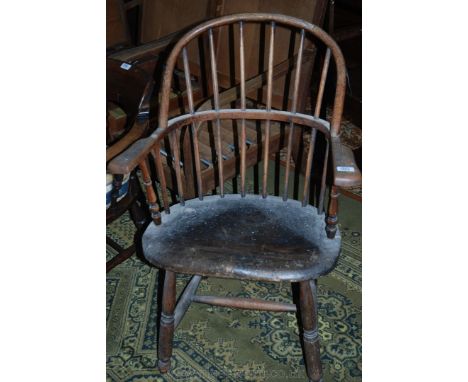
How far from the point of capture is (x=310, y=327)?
164 cm

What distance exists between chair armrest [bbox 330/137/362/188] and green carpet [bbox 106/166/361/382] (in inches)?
34.5

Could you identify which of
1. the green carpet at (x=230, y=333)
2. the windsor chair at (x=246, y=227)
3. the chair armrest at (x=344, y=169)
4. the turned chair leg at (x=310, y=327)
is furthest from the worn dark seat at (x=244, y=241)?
the green carpet at (x=230, y=333)

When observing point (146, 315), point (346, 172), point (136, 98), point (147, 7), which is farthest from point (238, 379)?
point (147, 7)

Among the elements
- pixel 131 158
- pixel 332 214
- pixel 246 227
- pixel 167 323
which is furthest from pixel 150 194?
pixel 332 214

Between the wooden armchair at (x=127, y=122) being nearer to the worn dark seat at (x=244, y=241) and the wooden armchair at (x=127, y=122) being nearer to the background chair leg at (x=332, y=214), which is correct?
the worn dark seat at (x=244, y=241)

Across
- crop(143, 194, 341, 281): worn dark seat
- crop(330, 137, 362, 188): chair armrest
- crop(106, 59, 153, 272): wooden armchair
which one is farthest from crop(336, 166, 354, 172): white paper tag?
crop(106, 59, 153, 272): wooden armchair

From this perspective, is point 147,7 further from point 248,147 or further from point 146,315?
point 146,315

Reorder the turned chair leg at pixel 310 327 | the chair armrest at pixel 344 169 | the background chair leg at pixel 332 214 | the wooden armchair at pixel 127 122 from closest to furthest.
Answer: the chair armrest at pixel 344 169 → the background chair leg at pixel 332 214 → the turned chair leg at pixel 310 327 → the wooden armchair at pixel 127 122

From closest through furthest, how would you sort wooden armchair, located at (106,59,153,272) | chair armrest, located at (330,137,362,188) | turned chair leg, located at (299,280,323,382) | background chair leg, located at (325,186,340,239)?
chair armrest, located at (330,137,362,188) < background chair leg, located at (325,186,340,239) < turned chair leg, located at (299,280,323,382) < wooden armchair, located at (106,59,153,272)

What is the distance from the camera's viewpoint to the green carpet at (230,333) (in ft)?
6.09

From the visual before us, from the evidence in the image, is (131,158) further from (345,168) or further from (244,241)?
(345,168)

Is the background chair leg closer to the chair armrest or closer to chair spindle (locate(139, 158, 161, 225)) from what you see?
the chair armrest

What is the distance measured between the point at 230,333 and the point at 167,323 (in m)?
0.37

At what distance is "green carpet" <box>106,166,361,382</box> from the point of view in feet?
6.09
